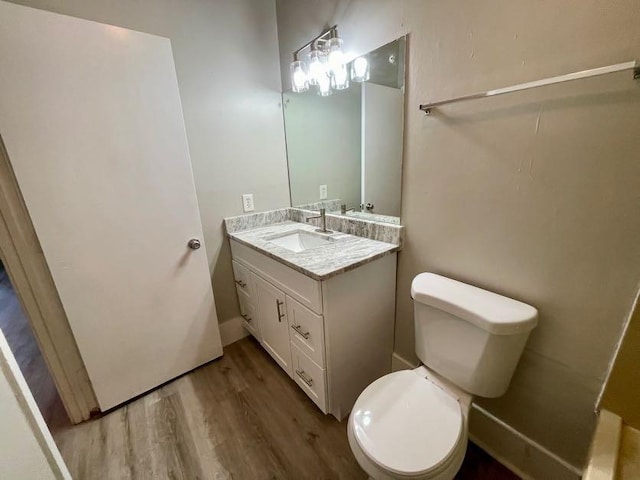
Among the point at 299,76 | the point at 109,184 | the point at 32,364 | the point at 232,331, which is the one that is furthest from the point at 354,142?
the point at 32,364

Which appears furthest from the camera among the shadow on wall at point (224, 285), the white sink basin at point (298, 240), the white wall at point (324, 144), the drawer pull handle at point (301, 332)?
the shadow on wall at point (224, 285)

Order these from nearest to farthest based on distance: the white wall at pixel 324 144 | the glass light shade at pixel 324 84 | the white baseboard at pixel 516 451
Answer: the white baseboard at pixel 516 451, the glass light shade at pixel 324 84, the white wall at pixel 324 144

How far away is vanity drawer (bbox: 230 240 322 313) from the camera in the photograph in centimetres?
116

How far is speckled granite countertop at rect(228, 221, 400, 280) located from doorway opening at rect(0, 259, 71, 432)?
110 centimetres

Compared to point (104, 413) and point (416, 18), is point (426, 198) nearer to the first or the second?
point (416, 18)

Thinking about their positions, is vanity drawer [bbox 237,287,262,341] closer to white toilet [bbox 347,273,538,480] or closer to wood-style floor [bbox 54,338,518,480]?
wood-style floor [bbox 54,338,518,480]

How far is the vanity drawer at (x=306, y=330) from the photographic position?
1.19 metres

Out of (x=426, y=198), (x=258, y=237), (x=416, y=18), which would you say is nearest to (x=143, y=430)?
(x=258, y=237)

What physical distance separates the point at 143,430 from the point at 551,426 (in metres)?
1.86

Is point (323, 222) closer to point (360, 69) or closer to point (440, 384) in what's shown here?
point (360, 69)

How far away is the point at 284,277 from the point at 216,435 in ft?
2.84

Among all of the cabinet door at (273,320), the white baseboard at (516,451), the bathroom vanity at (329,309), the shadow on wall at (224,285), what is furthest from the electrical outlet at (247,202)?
the white baseboard at (516,451)

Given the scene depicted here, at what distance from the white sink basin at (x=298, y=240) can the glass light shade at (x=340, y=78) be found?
864 millimetres

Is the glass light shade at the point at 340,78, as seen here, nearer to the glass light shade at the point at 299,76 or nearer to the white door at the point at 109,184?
the glass light shade at the point at 299,76
